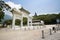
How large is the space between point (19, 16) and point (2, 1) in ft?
18.1

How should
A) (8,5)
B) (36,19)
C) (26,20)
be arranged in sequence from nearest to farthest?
1. (8,5)
2. (26,20)
3. (36,19)

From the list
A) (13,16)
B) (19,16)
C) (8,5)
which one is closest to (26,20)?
(19,16)

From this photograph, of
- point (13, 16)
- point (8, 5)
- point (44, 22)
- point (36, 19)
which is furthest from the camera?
point (36, 19)

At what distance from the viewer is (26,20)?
15.7 metres

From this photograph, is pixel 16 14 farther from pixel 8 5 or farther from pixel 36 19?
pixel 36 19

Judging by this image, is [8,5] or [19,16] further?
[19,16]

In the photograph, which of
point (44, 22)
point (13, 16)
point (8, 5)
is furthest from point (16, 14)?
point (44, 22)

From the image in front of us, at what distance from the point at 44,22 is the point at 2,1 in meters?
14.7

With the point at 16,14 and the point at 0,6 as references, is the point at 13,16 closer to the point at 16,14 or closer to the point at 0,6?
the point at 16,14

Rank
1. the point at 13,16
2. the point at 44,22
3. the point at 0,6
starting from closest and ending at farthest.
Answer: the point at 0,6
the point at 13,16
the point at 44,22

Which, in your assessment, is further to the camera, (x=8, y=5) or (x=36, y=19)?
A: (x=36, y=19)

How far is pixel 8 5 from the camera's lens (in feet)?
21.5

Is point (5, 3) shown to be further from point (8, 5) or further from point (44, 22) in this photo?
point (44, 22)

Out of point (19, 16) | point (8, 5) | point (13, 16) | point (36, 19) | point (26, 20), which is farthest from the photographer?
point (36, 19)
